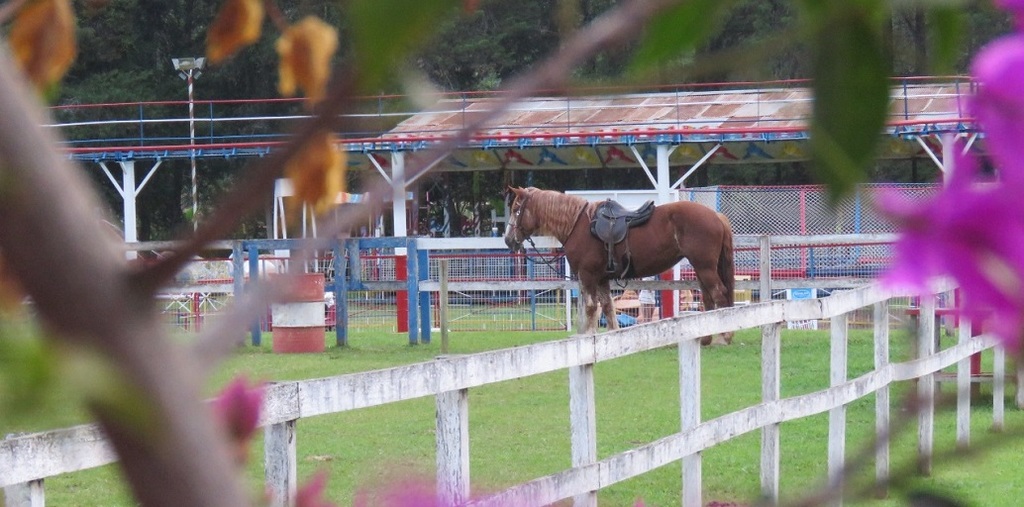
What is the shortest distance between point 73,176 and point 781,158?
18.0m

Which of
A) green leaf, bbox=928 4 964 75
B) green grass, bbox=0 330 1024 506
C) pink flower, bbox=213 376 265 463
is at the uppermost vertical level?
green leaf, bbox=928 4 964 75

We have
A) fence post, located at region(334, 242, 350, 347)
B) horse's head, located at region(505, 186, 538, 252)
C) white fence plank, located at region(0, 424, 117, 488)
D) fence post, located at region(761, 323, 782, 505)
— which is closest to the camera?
white fence plank, located at region(0, 424, 117, 488)

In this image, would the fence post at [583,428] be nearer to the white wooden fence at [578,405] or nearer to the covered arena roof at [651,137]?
the white wooden fence at [578,405]

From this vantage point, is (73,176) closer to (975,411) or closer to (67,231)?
(67,231)

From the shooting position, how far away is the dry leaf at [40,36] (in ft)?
1.32

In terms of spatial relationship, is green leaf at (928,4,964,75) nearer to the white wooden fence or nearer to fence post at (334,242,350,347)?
the white wooden fence

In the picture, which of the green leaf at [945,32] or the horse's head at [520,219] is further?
the horse's head at [520,219]

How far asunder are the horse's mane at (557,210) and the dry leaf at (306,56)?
10520mm

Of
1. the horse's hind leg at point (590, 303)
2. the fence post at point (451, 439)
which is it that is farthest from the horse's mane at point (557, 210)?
the fence post at point (451, 439)

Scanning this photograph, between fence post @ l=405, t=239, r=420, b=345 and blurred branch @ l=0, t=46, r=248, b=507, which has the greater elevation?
blurred branch @ l=0, t=46, r=248, b=507

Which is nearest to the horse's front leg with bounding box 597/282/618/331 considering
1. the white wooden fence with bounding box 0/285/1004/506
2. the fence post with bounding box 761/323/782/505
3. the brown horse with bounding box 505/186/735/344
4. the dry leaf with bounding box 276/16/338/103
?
the brown horse with bounding box 505/186/735/344

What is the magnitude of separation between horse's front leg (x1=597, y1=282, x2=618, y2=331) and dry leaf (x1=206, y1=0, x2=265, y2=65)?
33.5 ft

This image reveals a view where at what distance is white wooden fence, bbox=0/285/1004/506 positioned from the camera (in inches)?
77.5

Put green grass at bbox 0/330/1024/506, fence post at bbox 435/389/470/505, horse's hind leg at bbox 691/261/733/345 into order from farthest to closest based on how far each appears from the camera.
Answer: horse's hind leg at bbox 691/261/733/345, green grass at bbox 0/330/1024/506, fence post at bbox 435/389/470/505
